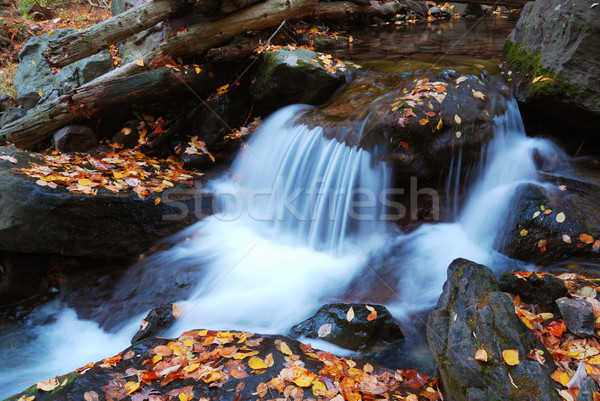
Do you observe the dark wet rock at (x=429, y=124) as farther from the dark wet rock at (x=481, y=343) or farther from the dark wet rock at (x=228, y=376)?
the dark wet rock at (x=228, y=376)

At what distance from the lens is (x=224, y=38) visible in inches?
267

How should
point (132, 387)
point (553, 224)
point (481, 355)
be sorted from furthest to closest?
1. point (553, 224)
2. point (132, 387)
3. point (481, 355)

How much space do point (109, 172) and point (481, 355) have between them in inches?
206

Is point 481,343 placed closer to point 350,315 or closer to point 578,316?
point 578,316

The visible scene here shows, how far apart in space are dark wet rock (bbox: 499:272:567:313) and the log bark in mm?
6525

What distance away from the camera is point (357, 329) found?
3.58 m

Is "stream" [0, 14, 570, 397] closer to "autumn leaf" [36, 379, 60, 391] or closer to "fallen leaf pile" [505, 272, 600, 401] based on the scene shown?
"fallen leaf pile" [505, 272, 600, 401]

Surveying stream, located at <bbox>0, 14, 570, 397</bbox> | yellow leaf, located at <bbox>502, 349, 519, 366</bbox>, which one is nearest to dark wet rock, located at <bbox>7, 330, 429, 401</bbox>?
stream, located at <bbox>0, 14, 570, 397</bbox>

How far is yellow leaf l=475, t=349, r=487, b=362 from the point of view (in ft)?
8.30

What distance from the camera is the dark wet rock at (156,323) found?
394cm

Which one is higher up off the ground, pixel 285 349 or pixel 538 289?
pixel 538 289

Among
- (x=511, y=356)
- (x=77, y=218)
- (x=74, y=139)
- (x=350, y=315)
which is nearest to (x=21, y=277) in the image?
(x=77, y=218)

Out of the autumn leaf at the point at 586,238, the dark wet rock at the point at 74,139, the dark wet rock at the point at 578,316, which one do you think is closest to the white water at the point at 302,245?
the autumn leaf at the point at 586,238

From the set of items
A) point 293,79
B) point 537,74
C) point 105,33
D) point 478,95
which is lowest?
point 478,95
